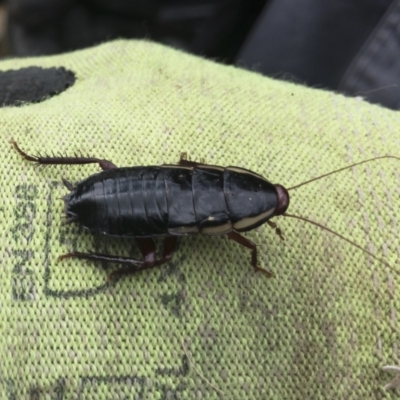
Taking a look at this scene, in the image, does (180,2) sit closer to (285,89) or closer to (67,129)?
(285,89)

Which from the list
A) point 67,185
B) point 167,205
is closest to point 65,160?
point 67,185

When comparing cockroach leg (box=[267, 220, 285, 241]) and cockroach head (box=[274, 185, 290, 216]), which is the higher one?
cockroach head (box=[274, 185, 290, 216])

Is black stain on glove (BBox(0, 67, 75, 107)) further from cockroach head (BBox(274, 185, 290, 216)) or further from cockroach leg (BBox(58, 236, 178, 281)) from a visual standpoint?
cockroach head (BBox(274, 185, 290, 216))

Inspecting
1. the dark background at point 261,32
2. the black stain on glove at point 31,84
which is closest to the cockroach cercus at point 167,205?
the black stain on glove at point 31,84

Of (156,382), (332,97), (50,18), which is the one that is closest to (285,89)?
(332,97)

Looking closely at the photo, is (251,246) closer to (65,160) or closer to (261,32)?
(65,160)

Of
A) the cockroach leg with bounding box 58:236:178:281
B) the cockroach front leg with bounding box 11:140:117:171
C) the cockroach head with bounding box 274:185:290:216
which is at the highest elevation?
the cockroach head with bounding box 274:185:290:216

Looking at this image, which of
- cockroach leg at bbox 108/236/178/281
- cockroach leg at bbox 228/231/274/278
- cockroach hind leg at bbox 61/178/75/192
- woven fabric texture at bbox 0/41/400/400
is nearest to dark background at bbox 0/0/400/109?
woven fabric texture at bbox 0/41/400/400
